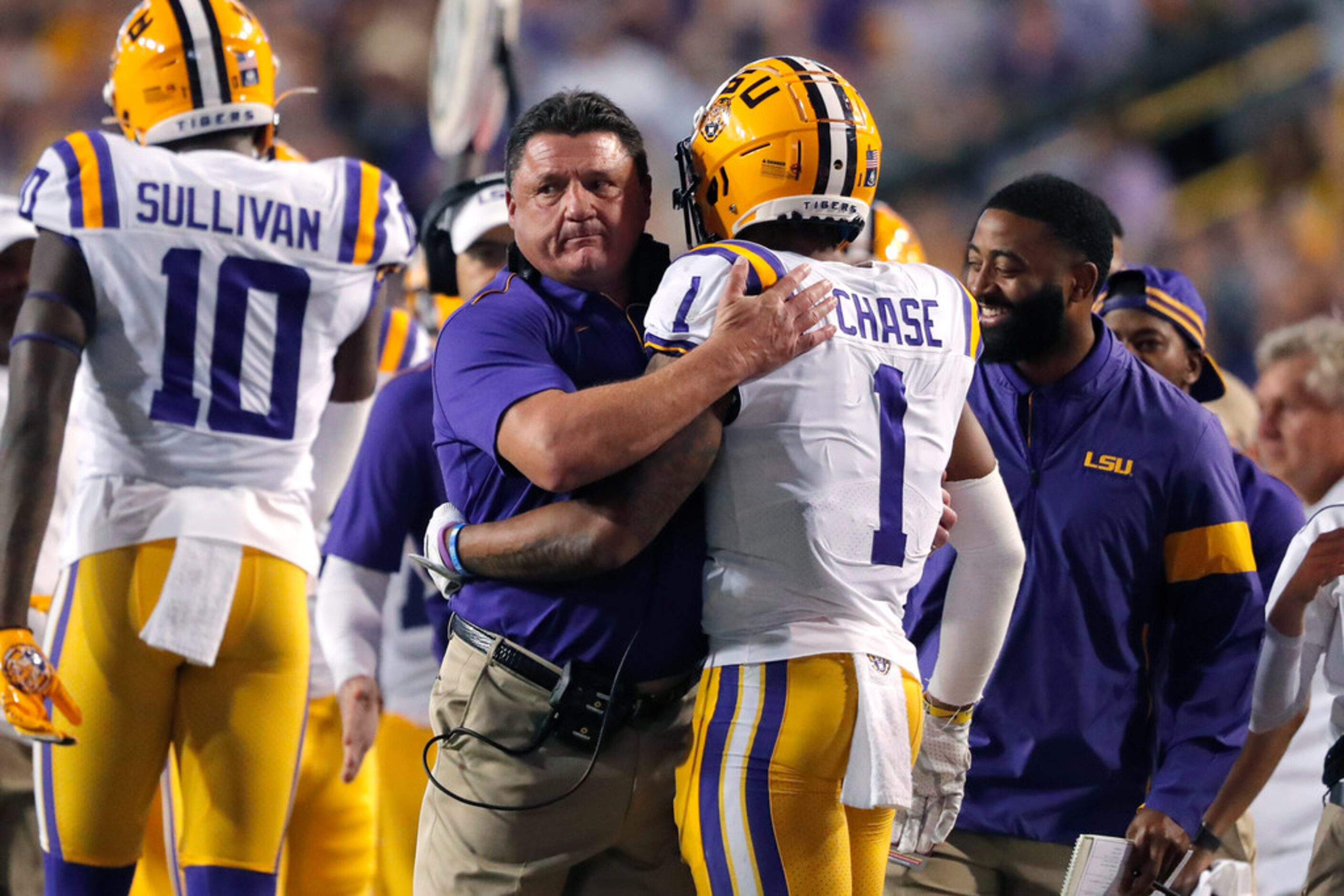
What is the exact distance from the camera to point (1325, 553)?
282 cm

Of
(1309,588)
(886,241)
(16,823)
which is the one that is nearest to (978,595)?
(1309,588)

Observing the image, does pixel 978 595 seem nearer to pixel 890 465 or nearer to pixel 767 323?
pixel 890 465

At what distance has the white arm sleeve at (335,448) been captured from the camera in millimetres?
3742

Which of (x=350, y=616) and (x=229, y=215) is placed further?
(x=350, y=616)

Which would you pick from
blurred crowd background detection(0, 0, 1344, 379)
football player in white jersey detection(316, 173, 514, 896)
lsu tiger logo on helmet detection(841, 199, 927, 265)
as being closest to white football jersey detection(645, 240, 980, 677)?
football player in white jersey detection(316, 173, 514, 896)

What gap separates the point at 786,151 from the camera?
7.84ft

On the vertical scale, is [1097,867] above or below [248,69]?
below

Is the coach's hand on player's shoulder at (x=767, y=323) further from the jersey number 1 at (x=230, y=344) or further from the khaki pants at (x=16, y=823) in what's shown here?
the khaki pants at (x=16, y=823)

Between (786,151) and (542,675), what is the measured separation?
2.87 ft

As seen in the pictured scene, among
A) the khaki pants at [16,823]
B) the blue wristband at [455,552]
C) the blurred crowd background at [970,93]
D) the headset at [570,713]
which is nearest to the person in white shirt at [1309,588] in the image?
the headset at [570,713]

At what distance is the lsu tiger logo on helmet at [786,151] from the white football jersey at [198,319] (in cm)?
117

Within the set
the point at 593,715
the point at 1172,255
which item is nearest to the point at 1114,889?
the point at 593,715

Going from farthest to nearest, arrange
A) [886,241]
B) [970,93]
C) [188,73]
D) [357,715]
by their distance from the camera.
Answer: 1. [970,93]
2. [886,241]
3. [357,715]
4. [188,73]

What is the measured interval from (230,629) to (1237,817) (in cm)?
204
